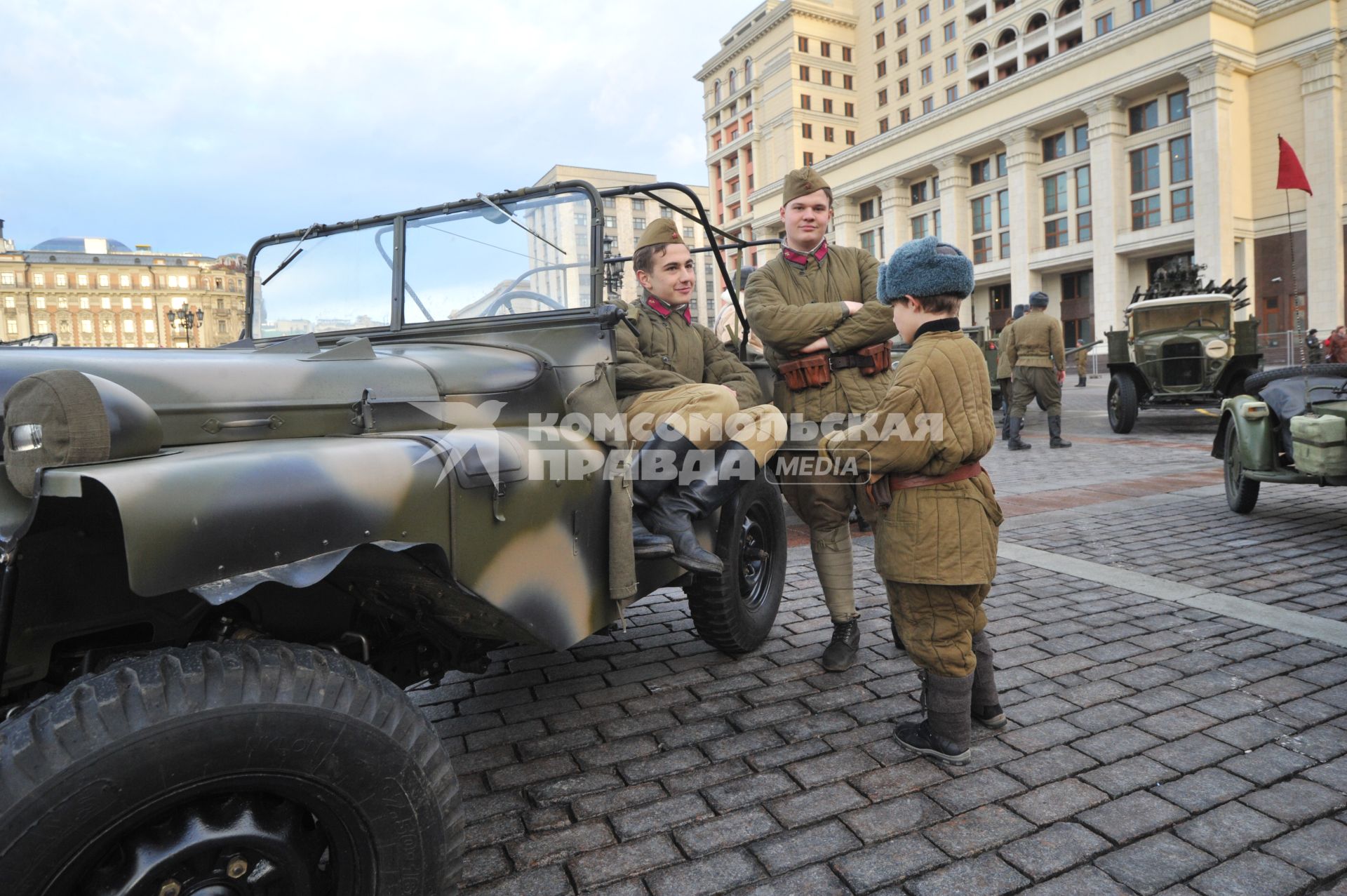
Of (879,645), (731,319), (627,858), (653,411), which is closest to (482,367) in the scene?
(653,411)

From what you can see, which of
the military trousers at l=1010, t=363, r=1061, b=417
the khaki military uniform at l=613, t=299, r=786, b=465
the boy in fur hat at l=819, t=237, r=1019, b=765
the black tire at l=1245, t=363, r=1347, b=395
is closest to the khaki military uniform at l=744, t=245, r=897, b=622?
the khaki military uniform at l=613, t=299, r=786, b=465

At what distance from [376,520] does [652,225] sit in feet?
7.16

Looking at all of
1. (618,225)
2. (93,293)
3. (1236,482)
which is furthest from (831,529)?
(93,293)

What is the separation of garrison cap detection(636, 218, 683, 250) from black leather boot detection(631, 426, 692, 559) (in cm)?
96

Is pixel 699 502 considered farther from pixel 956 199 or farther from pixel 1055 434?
Answer: pixel 956 199

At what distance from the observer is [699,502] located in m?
3.05

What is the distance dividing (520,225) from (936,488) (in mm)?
1845

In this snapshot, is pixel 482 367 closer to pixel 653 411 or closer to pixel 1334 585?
pixel 653 411

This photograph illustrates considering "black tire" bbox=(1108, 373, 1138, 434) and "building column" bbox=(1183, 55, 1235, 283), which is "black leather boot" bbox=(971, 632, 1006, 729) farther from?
"building column" bbox=(1183, 55, 1235, 283)

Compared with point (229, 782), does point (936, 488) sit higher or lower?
higher

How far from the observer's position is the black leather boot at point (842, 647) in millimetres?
3490

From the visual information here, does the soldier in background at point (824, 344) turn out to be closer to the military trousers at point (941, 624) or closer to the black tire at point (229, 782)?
the military trousers at point (941, 624)

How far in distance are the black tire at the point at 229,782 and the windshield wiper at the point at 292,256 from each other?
2.55 metres

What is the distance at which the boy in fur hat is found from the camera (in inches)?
104
